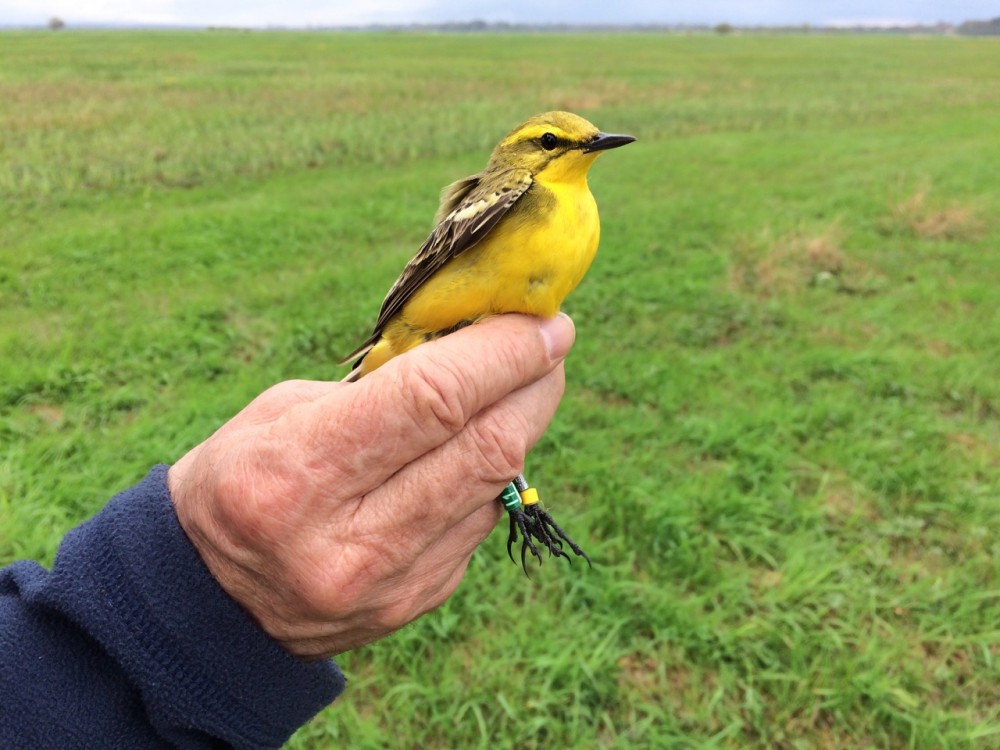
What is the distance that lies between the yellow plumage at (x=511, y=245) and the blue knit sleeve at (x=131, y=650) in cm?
99

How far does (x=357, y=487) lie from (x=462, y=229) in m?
0.93

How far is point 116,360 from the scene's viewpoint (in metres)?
6.00

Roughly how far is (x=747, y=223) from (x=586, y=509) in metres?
7.53

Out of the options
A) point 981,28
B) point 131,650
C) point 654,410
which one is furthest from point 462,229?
point 981,28

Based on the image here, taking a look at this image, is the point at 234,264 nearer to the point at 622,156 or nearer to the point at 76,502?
the point at 76,502

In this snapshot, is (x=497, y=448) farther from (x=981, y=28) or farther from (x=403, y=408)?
(x=981, y=28)

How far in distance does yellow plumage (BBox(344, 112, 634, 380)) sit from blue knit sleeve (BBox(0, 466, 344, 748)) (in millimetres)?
985

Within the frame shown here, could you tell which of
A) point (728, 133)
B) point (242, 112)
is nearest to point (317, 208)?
point (242, 112)

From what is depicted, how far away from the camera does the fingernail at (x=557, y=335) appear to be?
1937 mm

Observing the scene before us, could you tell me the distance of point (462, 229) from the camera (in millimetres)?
2078

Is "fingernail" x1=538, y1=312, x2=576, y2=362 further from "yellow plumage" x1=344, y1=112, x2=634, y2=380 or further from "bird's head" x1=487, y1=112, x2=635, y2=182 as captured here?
"bird's head" x1=487, y1=112, x2=635, y2=182

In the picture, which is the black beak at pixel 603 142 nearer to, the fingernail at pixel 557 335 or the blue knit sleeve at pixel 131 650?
the fingernail at pixel 557 335

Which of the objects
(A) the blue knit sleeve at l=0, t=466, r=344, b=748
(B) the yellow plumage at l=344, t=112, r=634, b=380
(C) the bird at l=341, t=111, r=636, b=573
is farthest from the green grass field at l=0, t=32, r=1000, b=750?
(B) the yellow plumage at l=344, t=112, r=634, b=380

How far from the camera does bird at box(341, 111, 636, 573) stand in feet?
6.51
